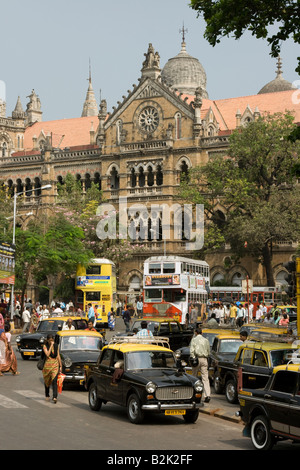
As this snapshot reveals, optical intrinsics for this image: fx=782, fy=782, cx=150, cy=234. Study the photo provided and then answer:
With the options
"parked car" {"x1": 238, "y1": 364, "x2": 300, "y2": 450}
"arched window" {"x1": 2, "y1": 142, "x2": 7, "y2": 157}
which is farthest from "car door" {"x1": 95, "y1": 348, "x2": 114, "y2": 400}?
"arched window" {"x1": 2, "y1": 142, "x2": 7, "y2": 157}

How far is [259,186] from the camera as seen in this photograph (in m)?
56.9

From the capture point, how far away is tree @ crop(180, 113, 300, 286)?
52375 millimetres

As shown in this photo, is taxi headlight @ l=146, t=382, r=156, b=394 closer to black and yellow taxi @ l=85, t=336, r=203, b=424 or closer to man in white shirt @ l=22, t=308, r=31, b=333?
black and yellow taxi @ l=85, t=336, r=203, b=424

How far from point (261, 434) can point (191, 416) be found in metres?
3.10

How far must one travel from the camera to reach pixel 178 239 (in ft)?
215

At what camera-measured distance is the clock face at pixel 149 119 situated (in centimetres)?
6794

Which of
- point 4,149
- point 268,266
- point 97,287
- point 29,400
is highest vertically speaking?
point 4,149

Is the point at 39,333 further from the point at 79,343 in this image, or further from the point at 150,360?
the point at 150,360

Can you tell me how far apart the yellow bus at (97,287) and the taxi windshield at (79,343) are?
25.0 metres

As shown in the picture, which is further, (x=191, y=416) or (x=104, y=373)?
(x=104, y=373)

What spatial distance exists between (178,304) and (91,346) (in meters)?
19.4

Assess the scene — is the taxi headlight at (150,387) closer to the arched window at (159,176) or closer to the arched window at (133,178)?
the arched window at (159,176)

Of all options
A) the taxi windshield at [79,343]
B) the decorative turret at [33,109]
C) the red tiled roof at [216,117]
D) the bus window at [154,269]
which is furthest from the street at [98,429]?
the decorative turret at [33,109]

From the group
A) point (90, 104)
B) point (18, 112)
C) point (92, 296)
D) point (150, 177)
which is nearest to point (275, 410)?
point (92, 296)
